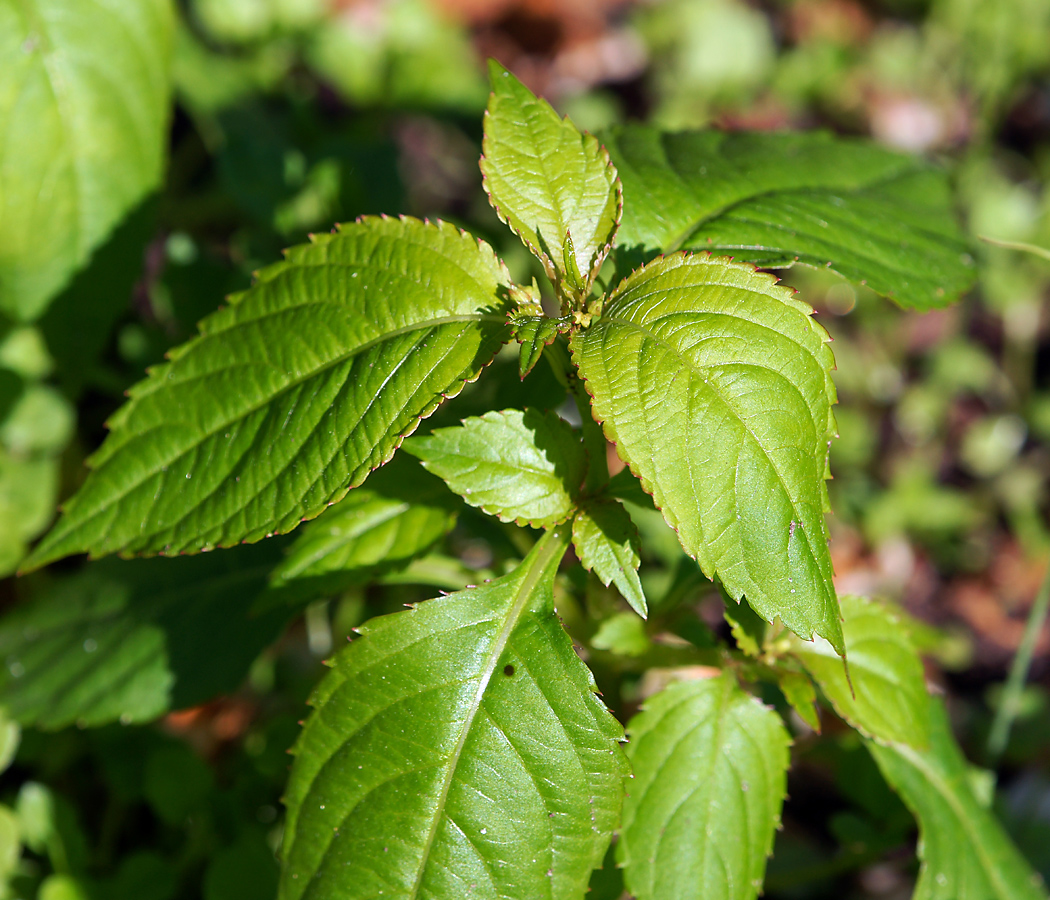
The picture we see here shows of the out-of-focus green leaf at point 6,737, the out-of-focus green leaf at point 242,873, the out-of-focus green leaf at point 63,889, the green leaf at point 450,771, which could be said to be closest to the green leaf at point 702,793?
the green leaf at point 450,771

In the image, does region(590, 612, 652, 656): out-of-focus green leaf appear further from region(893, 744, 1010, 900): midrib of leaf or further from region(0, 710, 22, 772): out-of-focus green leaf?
region(0, 710, 22, 772): out-of-focus green leaf

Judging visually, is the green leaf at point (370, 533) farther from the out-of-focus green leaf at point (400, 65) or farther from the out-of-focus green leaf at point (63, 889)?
the out-of-focus green leaf at point (400, 65)

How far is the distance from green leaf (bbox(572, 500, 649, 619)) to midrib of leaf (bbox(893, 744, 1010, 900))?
0.74 metres

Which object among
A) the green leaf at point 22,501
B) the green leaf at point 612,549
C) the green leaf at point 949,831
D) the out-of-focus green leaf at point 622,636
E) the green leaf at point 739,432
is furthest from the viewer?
the green leaf at point 22,501

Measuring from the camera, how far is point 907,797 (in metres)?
1.43

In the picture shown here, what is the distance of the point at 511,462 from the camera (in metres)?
1.13

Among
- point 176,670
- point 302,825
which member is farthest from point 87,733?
point 302,825

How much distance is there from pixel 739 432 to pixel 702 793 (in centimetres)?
54

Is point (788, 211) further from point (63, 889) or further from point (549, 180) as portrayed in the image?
point (63, 889)

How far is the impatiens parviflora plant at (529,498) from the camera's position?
3.25 feet

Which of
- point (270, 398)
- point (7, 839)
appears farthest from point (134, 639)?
point (270, 398)

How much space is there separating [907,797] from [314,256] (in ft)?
4.08

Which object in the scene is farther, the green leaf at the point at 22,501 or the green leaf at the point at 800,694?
the green leaf at the point at 22,501

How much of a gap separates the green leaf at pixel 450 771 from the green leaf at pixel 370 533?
21 cm
